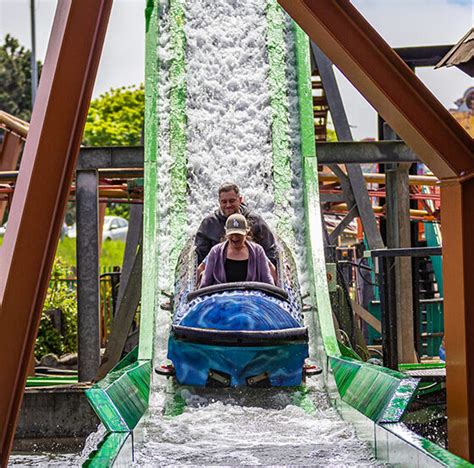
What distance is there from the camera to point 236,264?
753cm

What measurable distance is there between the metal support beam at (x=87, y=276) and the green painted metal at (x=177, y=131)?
64 cm

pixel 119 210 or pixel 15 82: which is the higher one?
pixel 15 82

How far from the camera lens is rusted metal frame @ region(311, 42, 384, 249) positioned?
10258 millimetres

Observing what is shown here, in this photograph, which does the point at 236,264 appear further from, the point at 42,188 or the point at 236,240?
the point at 42,188

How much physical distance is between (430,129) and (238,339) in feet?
8.67

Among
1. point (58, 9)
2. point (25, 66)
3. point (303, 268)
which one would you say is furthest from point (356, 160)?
point (25, 66)

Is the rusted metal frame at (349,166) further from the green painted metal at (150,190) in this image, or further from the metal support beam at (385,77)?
the metal support beam at (385,77)

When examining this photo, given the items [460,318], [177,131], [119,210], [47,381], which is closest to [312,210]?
[177,131]

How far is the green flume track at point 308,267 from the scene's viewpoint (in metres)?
5.14

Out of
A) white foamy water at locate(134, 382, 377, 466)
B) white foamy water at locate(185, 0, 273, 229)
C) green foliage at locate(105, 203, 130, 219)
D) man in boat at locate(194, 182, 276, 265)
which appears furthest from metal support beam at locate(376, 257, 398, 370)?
green foliage at locate(105, 203, 130, 219)

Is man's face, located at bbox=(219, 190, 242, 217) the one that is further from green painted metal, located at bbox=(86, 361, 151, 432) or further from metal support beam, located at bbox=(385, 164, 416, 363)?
metal support beam, located at bbox=(385, 164, 416, 363)

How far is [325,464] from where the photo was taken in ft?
17.8

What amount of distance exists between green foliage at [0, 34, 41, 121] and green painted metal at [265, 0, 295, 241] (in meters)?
42.2

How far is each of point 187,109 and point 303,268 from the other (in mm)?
2479
